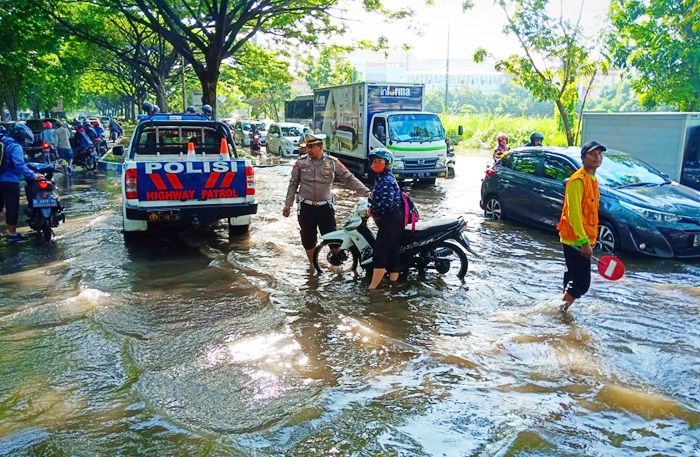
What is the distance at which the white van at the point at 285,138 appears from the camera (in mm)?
26281

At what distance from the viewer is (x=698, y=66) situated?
20.0 meters

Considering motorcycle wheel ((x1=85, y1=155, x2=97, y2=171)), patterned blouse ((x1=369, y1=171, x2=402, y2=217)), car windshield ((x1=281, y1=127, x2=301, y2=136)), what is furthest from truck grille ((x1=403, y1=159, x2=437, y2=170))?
car windshield ((x1=281, y1=127, x2=301, y2=136))

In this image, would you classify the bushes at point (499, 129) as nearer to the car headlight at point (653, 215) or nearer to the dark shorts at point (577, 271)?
the car headlight at point (653, 215)

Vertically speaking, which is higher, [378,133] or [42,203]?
[378,133]

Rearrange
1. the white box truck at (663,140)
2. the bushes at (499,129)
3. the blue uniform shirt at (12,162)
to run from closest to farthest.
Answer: the blue uniform shirt at (12,162)
the white box truck at (663,140)
the bushes at (499,129)

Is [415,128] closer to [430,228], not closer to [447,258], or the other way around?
[447,258]

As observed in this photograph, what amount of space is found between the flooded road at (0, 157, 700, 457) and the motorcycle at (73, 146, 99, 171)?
12.7m

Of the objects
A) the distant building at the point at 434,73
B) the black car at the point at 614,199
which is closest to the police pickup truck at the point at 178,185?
the black car at the point at 614,199

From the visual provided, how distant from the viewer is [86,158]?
19812 mm

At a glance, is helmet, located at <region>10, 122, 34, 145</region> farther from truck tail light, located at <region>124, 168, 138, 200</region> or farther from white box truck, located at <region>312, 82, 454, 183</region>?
white box truck, located at <region>312, 82, 454, 183</region>

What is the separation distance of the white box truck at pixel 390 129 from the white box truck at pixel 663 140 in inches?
182

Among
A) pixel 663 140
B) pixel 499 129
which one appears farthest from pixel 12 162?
pixel 499 129

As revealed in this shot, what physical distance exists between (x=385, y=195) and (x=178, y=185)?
11.0 feet

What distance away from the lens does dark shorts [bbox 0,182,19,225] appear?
8477 millimetres
